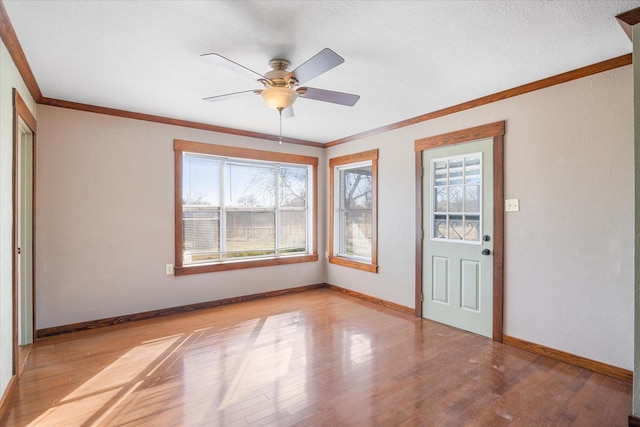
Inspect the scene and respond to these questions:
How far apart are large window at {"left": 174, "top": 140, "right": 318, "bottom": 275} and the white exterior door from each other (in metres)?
2.15

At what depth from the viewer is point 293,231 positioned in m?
5.44

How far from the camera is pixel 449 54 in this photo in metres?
2.47

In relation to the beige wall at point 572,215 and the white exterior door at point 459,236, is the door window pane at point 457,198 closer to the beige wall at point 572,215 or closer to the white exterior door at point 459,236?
the white exterior door at point 459,236

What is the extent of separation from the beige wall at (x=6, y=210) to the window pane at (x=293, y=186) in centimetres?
334

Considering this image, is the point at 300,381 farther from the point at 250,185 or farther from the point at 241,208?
the point at 250,185

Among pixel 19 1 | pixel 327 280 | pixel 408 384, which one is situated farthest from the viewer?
pixel 327 280

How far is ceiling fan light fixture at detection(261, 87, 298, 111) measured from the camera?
2393 millimetres

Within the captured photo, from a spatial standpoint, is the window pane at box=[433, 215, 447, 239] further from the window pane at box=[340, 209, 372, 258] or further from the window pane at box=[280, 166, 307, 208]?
the window pane at box=[280, 166, 307, 208]

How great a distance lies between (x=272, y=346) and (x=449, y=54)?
2984mm

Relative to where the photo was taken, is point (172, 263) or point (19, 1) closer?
point (19, 1)

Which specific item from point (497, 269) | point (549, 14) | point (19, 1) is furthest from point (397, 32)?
point (497, 269)

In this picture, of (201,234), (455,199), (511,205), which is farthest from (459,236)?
(201,234)

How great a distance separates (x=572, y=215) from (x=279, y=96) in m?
2.69

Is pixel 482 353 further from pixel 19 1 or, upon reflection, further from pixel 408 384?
pixel 19 1
